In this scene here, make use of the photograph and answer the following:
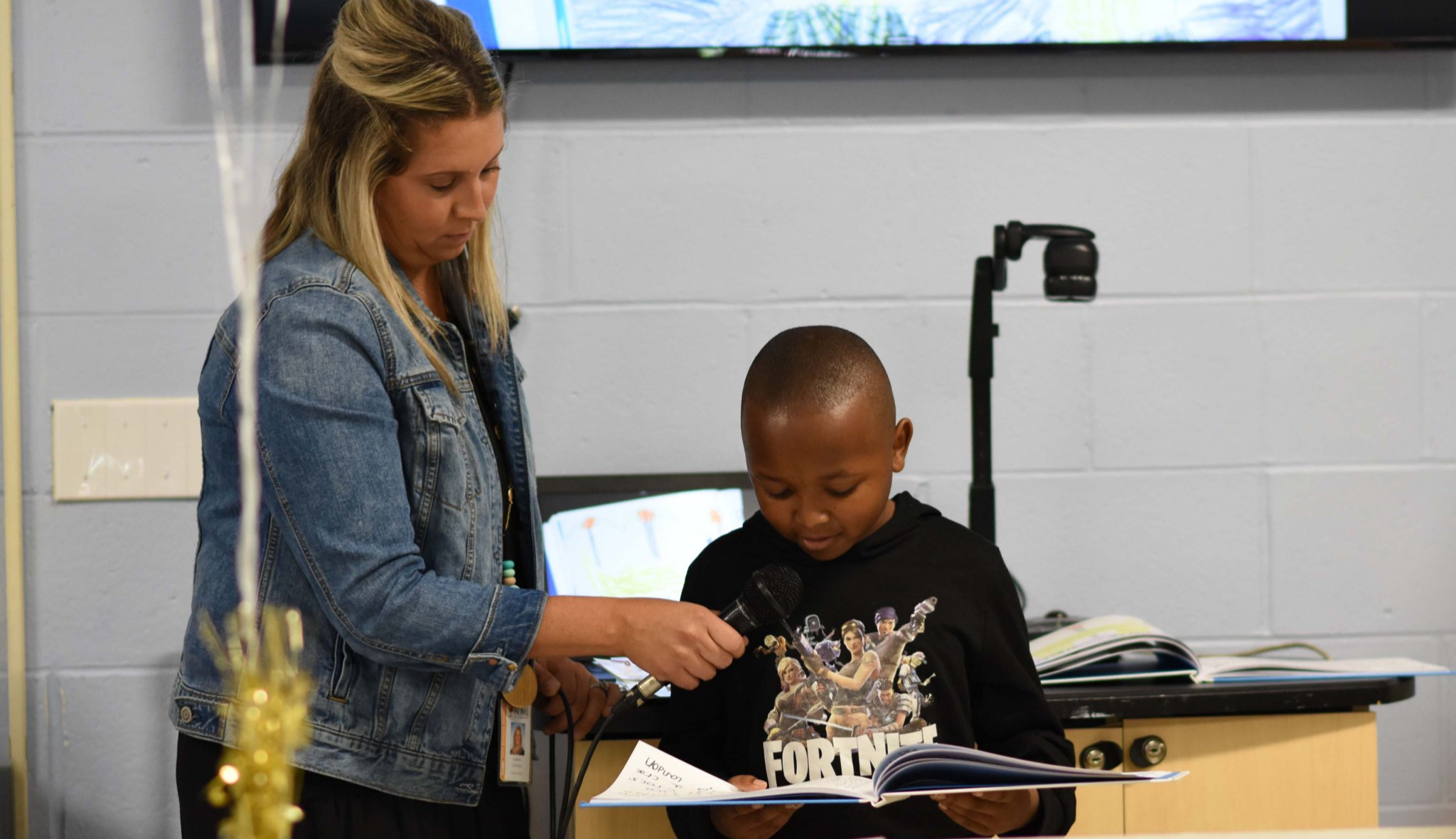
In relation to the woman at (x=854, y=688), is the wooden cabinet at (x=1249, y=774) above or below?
below

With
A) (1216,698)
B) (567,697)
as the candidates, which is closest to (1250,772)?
(1216,698)

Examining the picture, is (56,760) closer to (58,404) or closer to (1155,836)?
(58,404)

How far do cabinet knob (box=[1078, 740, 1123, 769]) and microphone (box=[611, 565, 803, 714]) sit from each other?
48cm

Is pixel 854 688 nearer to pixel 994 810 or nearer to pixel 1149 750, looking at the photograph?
pixel 994 810

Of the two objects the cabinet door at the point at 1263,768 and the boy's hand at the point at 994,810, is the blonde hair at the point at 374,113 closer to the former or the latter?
the boy's hand at the point at 994,810

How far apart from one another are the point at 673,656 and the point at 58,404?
4.20ft

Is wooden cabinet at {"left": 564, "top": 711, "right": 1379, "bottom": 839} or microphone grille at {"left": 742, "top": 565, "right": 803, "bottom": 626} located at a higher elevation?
microphone grille at {"left": 742, "top": 565, "right": 803, "bottom": 626}

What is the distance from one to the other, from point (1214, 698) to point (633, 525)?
0.79 metres

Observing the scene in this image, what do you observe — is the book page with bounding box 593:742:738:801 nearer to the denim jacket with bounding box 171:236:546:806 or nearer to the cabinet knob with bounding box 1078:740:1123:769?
the denim jacket with bounding box 171:236:546:806

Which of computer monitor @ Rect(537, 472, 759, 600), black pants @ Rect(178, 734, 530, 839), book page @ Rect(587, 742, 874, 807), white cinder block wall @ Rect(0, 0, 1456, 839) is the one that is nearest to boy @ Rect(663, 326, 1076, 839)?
book page @ Rect(587, 742, 874, 807)

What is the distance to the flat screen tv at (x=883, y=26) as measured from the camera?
188 centimetres

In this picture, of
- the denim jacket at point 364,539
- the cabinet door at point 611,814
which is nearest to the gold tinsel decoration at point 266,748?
the denim jacket at point 364,539

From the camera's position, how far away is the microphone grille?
1.07m

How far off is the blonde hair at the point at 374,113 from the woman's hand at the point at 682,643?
292 millimetres
